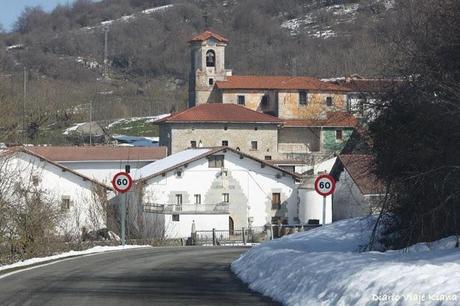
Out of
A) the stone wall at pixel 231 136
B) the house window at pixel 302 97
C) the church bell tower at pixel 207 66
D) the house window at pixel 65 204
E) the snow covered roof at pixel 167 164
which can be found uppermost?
the church bell tower at pixel 207 66

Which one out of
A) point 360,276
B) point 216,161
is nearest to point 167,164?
point 216,161

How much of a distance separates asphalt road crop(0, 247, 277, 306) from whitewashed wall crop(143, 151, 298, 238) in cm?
5158

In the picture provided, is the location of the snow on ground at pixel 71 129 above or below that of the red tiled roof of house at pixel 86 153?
above

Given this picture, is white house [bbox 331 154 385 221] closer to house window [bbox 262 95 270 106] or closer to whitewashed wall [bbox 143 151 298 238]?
whitewashed wall [bbox 143 151 298 238]

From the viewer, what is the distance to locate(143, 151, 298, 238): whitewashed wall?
76.8m

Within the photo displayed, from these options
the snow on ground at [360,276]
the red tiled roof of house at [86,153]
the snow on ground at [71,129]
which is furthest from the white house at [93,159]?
the snow on ground at [360,276]

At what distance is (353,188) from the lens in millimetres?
50844

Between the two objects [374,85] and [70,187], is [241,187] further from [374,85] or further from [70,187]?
[374,85]

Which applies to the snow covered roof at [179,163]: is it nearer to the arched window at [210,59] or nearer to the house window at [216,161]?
the house window at [216,161]

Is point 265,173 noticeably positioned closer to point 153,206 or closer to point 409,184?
point 153,206

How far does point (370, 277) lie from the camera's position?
1316 centimetres

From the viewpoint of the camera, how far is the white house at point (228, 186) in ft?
245

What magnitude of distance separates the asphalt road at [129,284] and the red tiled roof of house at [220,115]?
265ft

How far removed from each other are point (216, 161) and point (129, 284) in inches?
2332
